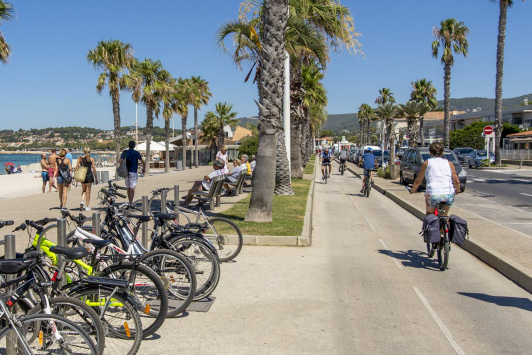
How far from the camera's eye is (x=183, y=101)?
49.4 metres

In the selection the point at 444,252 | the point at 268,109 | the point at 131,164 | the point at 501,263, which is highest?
the point at 268,109

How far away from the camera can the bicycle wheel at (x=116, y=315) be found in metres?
4.23

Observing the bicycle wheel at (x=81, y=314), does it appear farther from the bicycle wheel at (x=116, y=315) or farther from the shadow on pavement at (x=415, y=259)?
the shadow on pavement at (x=415, y=259)

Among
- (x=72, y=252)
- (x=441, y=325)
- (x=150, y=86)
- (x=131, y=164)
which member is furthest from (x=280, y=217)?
(x=150, y=86)

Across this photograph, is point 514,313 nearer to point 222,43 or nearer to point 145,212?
point 145,212

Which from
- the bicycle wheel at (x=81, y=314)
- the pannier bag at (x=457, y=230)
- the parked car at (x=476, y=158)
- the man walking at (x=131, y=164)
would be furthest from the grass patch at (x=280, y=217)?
the parked car at (x=476, y=158)

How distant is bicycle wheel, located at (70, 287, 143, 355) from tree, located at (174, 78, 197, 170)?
43457 millimetres

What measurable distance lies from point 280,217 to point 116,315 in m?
8.03

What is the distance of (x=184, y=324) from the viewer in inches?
213

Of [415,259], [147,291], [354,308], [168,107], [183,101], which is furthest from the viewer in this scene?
[183,101]

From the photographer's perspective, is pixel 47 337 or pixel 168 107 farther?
pixel 168 107

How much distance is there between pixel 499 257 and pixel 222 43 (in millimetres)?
9122

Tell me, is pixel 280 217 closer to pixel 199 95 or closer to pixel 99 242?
pixel 99 242

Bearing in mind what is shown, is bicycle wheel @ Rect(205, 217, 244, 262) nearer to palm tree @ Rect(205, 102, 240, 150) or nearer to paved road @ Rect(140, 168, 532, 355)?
paved road @ Rect(140, 168, 532, 355)
